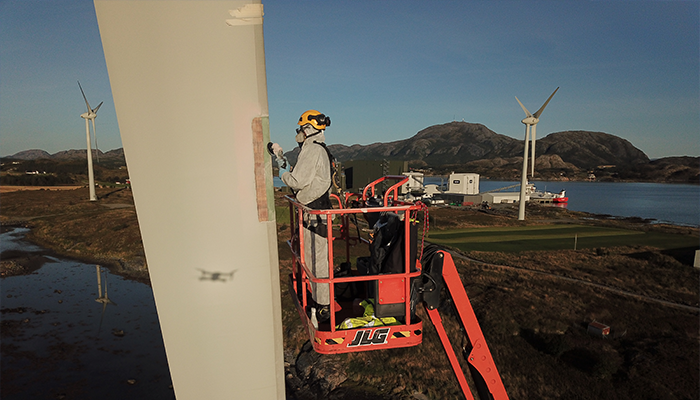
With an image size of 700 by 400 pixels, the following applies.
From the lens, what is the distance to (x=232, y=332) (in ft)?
7.61

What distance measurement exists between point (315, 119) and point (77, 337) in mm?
19600

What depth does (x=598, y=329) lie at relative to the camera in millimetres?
13633

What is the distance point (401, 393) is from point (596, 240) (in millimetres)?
29443

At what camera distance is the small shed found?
13562 mm

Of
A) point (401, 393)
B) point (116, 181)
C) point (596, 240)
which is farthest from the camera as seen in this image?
point (116, 181)

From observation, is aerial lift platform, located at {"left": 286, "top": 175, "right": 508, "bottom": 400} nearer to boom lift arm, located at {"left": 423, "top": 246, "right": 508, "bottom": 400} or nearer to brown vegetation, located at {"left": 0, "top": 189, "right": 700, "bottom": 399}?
boom lift arm, located at {"left": 423, "top": 246, "right": 508, "bottom": 400}

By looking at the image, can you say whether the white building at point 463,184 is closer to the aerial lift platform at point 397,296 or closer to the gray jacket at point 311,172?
the aerial lift platform at point 397,296

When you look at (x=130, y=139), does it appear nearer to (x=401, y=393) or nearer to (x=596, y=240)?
(x=401, y=393)

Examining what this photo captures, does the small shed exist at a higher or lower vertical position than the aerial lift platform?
lower

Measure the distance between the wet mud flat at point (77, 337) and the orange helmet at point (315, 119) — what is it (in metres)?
13.9

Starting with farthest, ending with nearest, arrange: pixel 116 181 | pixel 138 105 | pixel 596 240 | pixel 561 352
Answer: pixel 116 181 < pixel 596 240 < pixel 561 352 < pixel 138 105

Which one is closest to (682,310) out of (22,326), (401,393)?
(401,393)

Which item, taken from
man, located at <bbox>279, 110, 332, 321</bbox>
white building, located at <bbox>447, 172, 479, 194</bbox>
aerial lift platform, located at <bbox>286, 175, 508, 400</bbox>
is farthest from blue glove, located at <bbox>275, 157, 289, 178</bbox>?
white building, located at <bbox>447, 172, 479, 194</bbox>

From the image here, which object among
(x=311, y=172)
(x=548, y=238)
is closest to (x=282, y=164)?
(x=311, y=172)
